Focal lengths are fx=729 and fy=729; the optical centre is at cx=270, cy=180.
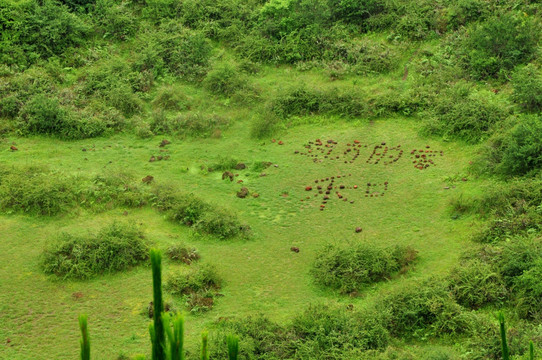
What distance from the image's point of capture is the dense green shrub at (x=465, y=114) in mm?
15531

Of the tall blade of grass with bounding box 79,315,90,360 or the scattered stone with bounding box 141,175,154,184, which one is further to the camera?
the scattered stone with bounding box 141,175,154,184

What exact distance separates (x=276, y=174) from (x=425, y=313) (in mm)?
5958

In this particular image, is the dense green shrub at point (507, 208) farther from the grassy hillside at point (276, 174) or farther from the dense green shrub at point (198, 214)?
the dense green shrub at point (198, 214)

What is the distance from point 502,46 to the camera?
17.5 meters

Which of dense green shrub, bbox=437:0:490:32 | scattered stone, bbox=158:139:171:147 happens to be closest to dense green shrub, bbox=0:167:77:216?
scattered stone, bbox=158:139:171:147

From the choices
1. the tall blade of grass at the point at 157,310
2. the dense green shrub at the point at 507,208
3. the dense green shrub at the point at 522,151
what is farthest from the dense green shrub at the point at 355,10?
the tall blade of grass at the point at 157,310

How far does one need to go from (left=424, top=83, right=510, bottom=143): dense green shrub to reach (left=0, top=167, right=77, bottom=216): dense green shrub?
310 inches

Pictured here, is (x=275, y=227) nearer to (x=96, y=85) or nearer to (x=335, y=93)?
(x=335, y=93)

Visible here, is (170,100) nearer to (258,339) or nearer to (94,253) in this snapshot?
(94,253)

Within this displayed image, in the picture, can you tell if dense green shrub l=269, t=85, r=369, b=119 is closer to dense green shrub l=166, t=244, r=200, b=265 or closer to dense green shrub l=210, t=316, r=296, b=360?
dense green shrub l=166, t=244, r=200, b=265

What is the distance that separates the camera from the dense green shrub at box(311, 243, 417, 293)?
11.4 meters

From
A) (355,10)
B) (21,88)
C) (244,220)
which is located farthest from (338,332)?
(355,10)

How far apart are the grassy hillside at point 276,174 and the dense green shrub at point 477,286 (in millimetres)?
31

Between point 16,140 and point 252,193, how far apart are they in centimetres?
619
